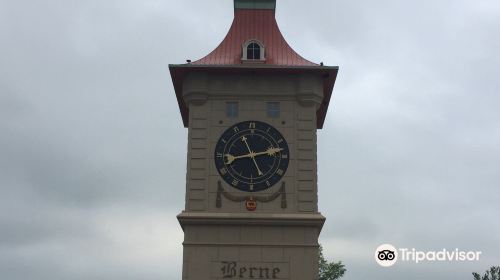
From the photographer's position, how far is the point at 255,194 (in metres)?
48.1

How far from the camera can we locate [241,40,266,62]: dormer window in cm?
5128

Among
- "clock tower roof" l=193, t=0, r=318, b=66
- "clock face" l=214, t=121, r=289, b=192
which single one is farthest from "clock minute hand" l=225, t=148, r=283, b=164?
"clock tower roof" l=193, t=0, r=318, b=66

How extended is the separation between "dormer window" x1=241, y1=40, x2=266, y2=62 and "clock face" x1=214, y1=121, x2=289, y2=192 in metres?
4.17

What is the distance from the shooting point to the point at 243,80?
1999 inches

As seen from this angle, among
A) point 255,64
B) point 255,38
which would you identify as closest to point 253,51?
point 255,64

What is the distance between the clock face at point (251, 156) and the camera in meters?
48.4

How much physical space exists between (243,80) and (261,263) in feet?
36.0

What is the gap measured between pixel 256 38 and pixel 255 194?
1049 centimetres

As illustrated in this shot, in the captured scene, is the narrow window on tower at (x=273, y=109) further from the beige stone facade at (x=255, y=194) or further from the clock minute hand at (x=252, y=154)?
the clock minute hand at (x=252, y=154)

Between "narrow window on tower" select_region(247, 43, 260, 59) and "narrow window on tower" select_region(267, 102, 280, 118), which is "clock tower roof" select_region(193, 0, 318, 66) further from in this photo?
"narrow window on tower" select_region(267, 102, 280, 118)

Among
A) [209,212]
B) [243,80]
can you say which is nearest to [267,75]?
[243,80]

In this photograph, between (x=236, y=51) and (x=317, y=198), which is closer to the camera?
(x=317, y=198)

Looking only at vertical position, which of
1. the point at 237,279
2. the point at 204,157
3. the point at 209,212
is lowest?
the point at 237,279

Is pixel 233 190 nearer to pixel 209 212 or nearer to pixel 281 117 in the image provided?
pixel 209 212
